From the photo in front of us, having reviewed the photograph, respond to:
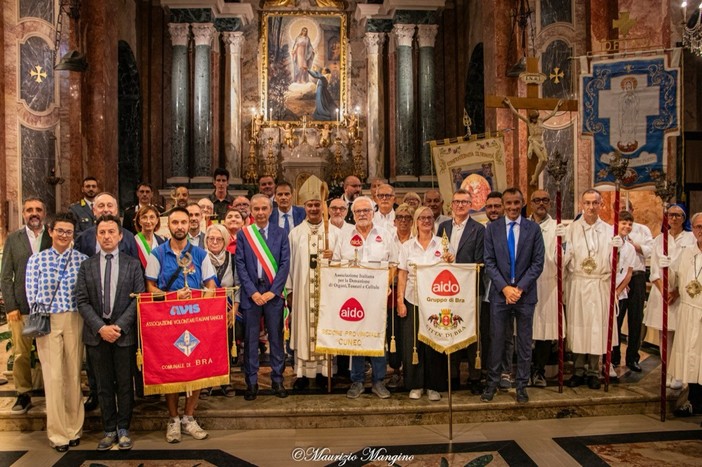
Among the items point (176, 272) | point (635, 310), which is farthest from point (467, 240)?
point (176, 272)

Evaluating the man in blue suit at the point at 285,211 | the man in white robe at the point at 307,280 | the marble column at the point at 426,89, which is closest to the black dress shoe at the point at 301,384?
the man in white robe at the point at 307,280

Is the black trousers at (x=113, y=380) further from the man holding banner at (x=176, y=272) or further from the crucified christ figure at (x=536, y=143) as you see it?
the crucified christ figure at (x=536, y=143)

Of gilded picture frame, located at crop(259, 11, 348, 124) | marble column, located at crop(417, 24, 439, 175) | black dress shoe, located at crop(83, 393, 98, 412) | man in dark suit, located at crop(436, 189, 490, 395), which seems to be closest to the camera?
black dress shoe, located at crop(83, 393, 98, 412)

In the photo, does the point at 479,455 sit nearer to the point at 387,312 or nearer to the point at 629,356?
the point at 387,312

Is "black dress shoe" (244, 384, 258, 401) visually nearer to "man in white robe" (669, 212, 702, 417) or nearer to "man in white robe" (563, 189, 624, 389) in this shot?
"man in white robe" (563, 189, 624, 389)

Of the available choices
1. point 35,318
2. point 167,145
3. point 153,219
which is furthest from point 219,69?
point 35,318

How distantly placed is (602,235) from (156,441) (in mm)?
4525

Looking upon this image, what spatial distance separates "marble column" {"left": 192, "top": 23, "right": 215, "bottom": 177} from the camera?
14.4m

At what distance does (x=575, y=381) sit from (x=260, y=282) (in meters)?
3.27

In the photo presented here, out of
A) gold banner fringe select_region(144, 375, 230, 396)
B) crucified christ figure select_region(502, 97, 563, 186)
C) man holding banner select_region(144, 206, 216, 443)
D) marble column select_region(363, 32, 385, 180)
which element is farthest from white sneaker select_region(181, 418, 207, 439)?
marble column select_region(363, 32, 385, 180)

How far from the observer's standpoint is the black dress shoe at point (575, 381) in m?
6.15

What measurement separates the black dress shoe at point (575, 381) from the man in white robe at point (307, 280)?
2.44 metres

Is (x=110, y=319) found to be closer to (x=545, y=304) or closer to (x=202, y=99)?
(x=545, y=304)

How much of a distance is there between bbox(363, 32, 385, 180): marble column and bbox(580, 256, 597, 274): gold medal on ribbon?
31.1 feet
